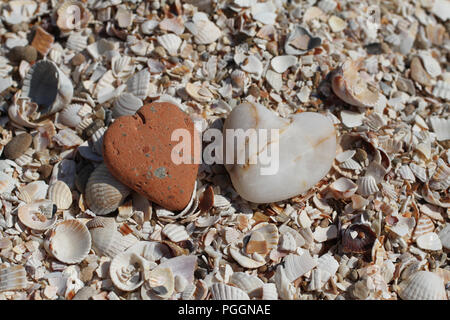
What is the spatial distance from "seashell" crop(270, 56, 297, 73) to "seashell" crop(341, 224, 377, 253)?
916 mm

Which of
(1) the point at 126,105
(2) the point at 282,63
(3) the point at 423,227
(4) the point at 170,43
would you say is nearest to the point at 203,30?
(4) the point at 170,43

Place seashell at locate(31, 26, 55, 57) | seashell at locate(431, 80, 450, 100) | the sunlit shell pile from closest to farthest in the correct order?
the sunlit shell pile, seashell at locate(31, 26, 55, 57), seashell at locate(431, 80, 450, 100)

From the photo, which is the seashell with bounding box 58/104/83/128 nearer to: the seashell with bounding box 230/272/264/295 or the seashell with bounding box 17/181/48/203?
the seashell with bounding box 17/181/48/203

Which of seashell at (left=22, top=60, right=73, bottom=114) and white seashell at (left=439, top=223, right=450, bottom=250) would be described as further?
seashell at (left=22, top=60, right=73, bottom=114)

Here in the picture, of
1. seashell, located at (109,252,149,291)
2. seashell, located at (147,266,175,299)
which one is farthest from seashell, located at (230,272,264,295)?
seashell, located at (109,252,149,291)

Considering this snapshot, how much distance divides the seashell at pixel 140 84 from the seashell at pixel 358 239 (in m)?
1.18

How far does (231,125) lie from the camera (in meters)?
2.17

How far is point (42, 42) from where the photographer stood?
8.27ft

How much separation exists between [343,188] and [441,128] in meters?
0.73

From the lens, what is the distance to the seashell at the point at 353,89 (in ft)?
7.84

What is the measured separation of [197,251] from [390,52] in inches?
65.1

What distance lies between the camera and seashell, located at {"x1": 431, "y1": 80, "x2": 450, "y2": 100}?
2.64m

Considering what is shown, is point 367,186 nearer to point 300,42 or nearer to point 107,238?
point 300,42

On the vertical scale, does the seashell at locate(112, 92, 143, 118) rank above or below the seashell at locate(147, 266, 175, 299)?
above
